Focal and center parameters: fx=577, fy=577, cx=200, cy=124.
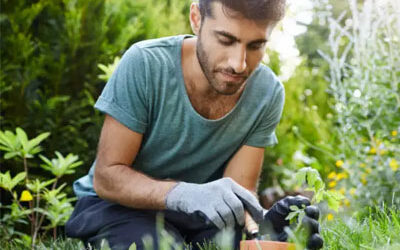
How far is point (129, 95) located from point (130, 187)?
378mm

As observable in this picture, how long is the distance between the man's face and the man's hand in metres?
0.50

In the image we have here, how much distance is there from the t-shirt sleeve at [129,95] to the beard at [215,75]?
24 cm

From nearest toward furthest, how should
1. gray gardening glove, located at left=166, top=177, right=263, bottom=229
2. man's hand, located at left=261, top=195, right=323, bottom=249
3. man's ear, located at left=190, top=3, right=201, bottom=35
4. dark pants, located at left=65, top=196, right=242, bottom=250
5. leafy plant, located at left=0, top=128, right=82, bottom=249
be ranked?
man's hand, located at left=261, top=195, right=323, bottom=249 < gray gardening glove, located at left=166, top=177, right=263, bottom=229 < dark pants, located at left=65, top=196, right=242, bottom=250 < man's ear, located at left=190, top=3, right=201, bottom=35 < leafy plant, located at left=0, top=128, right=82, bottom=249

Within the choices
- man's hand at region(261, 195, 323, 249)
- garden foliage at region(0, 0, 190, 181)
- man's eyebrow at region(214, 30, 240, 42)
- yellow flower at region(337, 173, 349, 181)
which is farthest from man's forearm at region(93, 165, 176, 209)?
yellow flower at region(337, 173, 349, 181)

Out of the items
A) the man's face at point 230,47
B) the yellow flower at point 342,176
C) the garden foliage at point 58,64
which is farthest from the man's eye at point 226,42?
the yellow flower at point 342,176

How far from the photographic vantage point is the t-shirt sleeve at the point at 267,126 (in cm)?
254

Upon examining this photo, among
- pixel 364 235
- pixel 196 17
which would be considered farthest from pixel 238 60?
pixel 364 235

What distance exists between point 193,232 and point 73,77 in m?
1.33

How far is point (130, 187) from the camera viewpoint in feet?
7.10

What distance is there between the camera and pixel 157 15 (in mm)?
3965

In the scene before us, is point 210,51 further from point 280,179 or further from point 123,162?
point 280,179

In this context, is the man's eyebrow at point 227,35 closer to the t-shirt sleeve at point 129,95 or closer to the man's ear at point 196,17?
the man's ear at point 196,17

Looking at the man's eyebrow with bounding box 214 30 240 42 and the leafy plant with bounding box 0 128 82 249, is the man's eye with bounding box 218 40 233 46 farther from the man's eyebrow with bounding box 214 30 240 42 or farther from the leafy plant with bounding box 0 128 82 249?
the leafy plant with bounding box 0 128 82 249

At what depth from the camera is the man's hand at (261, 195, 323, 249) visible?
1.68 m
